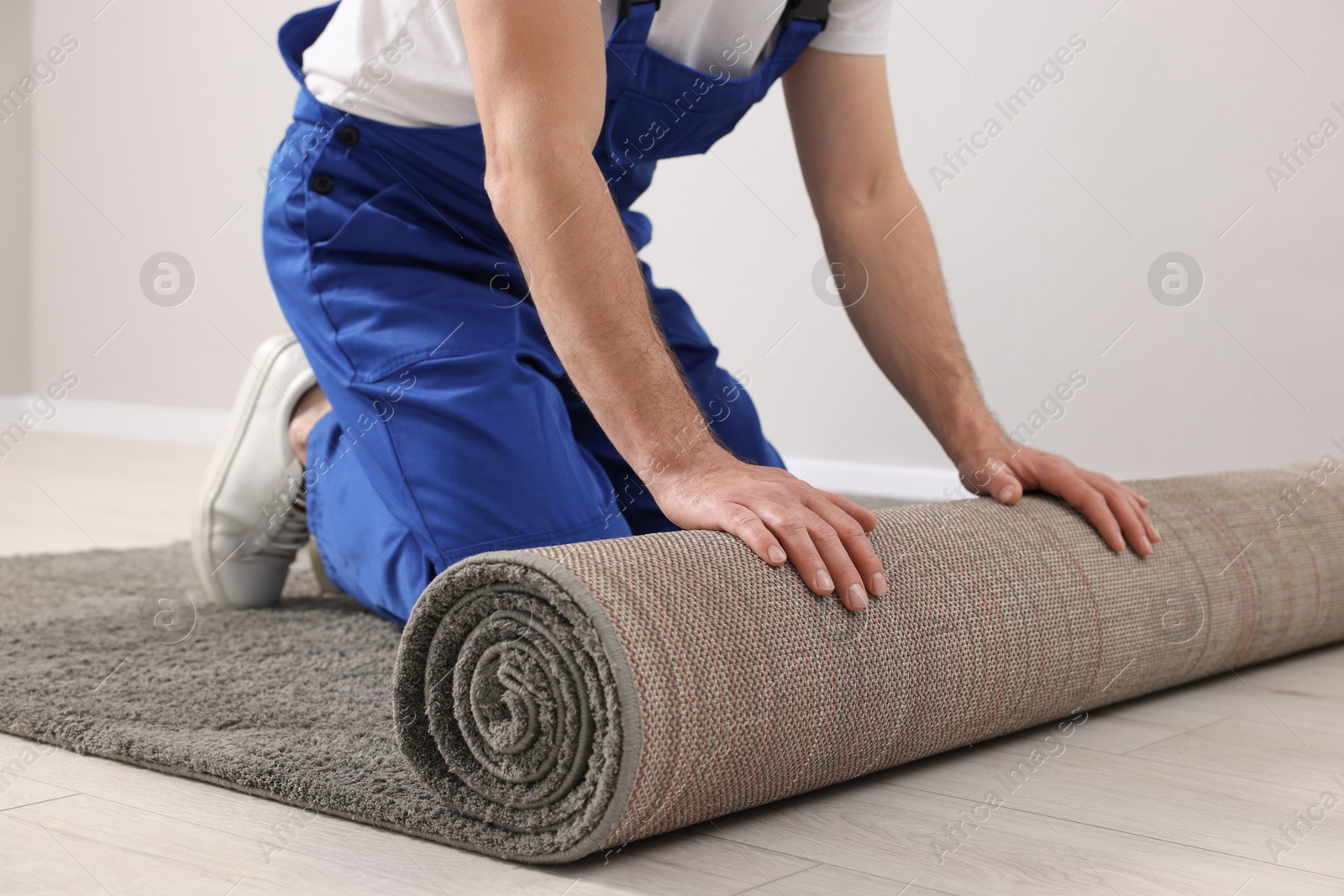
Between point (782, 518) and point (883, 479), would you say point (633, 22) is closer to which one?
point (782, 518)

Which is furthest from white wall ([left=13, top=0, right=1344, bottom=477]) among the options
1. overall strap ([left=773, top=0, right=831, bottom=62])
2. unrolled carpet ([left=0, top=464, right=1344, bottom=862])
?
overall strap ([left=773, top=0, right=831, bottom=62])

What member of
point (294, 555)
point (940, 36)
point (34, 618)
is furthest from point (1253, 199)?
point (34, 618)

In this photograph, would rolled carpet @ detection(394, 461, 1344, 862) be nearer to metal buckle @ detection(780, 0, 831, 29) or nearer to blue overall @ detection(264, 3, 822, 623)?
blue overall @ detection(264, 3, 822, 623)

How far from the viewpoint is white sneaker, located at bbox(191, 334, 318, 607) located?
162 centimetres

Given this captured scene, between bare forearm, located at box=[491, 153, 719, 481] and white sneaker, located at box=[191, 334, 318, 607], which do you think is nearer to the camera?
bare forearm, located at box=[491, 153, 719, 481]

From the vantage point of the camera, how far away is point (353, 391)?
1.33m

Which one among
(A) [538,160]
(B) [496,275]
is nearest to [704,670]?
(A) [538,160]

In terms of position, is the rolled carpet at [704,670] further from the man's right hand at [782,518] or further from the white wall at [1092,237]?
the white wall at [1092,237]

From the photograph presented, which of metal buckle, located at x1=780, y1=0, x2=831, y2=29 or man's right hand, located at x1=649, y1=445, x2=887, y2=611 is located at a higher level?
metal buckle, located at x1=780, y1=0, x2=831, y2=29

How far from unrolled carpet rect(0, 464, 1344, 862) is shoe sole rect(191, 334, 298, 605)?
0.25m

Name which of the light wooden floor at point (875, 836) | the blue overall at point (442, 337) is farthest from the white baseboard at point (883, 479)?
the light wooden floor at point (875, 836)

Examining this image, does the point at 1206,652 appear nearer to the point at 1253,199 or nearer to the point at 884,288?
the point at 884,288

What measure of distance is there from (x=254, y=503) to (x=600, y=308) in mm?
830

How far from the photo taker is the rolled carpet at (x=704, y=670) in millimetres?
789
